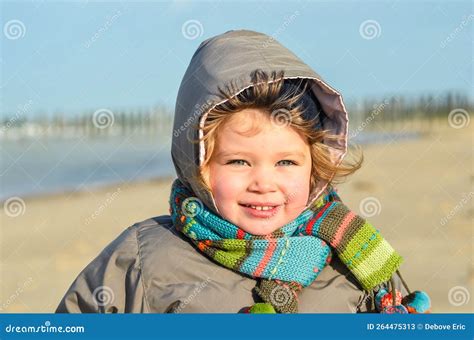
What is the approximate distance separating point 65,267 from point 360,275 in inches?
183

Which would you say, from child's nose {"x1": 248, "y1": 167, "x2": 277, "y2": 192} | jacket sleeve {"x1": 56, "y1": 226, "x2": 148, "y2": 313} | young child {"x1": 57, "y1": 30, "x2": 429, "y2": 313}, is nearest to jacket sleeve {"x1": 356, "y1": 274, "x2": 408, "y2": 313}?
young child {"x1": 57, "y1": 30, "x2": 429, "y2": 313}

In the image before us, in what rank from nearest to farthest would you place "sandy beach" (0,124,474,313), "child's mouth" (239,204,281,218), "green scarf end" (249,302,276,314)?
"green scarf end" (249,302,276,314), "child's mouth" (239,204,281,218), "sandy beach" (0,124,474,313)

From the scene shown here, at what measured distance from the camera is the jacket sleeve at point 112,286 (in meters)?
3.34

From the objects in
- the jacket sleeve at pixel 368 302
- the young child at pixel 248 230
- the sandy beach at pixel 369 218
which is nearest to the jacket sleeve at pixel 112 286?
the young child at pixel 248 230

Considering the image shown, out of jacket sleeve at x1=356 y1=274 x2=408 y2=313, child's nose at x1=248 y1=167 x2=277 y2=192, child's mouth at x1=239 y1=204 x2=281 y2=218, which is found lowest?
jacket sleeve at x1=356 y1=274 x2=408 y2=313

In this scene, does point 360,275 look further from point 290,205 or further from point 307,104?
point 307,104

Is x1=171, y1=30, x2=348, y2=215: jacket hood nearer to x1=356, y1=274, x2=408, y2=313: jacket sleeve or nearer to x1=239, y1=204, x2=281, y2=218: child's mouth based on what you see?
x1=239, y1=204, x2=281, y2=218: child's mouth

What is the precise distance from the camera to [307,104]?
3.54 m

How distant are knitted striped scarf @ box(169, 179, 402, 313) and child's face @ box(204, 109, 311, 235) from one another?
2.4 inches

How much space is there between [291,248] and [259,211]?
7.5 inches

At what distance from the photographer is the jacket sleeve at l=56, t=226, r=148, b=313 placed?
3.34 meters

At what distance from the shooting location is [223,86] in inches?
132

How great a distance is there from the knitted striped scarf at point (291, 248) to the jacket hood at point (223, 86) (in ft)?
0.26

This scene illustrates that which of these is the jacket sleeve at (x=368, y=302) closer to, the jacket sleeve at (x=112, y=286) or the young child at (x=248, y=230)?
the young child at (x=248, y=230)
